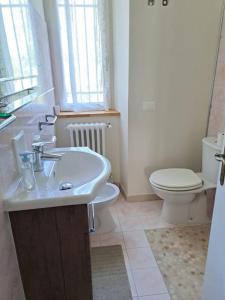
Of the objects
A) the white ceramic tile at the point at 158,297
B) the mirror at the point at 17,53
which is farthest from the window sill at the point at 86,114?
the white ceramic tile at the point at 158,297

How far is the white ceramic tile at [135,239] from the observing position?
173cm

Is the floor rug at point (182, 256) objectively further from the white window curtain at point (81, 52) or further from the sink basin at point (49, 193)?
the white window curtain at point (81, 52)

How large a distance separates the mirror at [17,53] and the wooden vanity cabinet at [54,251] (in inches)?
19.0

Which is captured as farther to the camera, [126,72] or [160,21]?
[126,72]

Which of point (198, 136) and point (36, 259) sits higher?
point (198, 136)

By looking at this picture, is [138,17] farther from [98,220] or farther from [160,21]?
[98,220]

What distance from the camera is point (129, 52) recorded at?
1.84 meters

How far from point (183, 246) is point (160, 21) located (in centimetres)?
186

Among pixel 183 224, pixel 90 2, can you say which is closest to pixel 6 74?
pixel 90 2

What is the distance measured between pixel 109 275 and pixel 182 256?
566mm

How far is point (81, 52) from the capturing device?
2199 millimetres

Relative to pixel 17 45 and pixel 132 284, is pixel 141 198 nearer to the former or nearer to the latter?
pixel 132 284

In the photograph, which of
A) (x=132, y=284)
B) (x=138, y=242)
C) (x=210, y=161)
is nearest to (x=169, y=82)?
(x=210, y=161)

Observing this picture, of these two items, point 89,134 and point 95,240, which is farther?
point 89,134
